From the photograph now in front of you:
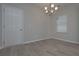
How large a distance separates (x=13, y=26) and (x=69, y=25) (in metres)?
1.77

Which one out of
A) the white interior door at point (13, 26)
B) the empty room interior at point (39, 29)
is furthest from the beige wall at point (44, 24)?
the white interior door at point (13, 26)

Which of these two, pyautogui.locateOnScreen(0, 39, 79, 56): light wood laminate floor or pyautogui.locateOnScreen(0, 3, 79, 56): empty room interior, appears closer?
pyautogui.locateOnScreen(0, 39, 79, 56): light wood laminate floor

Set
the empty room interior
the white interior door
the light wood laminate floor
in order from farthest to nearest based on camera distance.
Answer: the white interior door → the empty room interior → the light wood laminate floor

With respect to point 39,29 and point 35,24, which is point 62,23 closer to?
point 39,29

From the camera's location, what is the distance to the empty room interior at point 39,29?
3396mm

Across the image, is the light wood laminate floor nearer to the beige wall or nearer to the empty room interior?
the empty room interior

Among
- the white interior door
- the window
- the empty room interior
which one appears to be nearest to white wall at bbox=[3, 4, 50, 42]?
the empty room interior

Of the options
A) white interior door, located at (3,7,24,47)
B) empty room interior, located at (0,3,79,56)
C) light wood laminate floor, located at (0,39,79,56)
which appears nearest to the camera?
light wood laminate floor, located at (0,39,79,56)

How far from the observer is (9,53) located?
3240mm

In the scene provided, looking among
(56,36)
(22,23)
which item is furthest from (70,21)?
(22,23)

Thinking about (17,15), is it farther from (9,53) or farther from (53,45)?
(53,45)

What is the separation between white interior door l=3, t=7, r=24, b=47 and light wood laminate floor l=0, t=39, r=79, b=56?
23 cm

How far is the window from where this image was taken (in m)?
3.55

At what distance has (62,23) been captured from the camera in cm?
361
